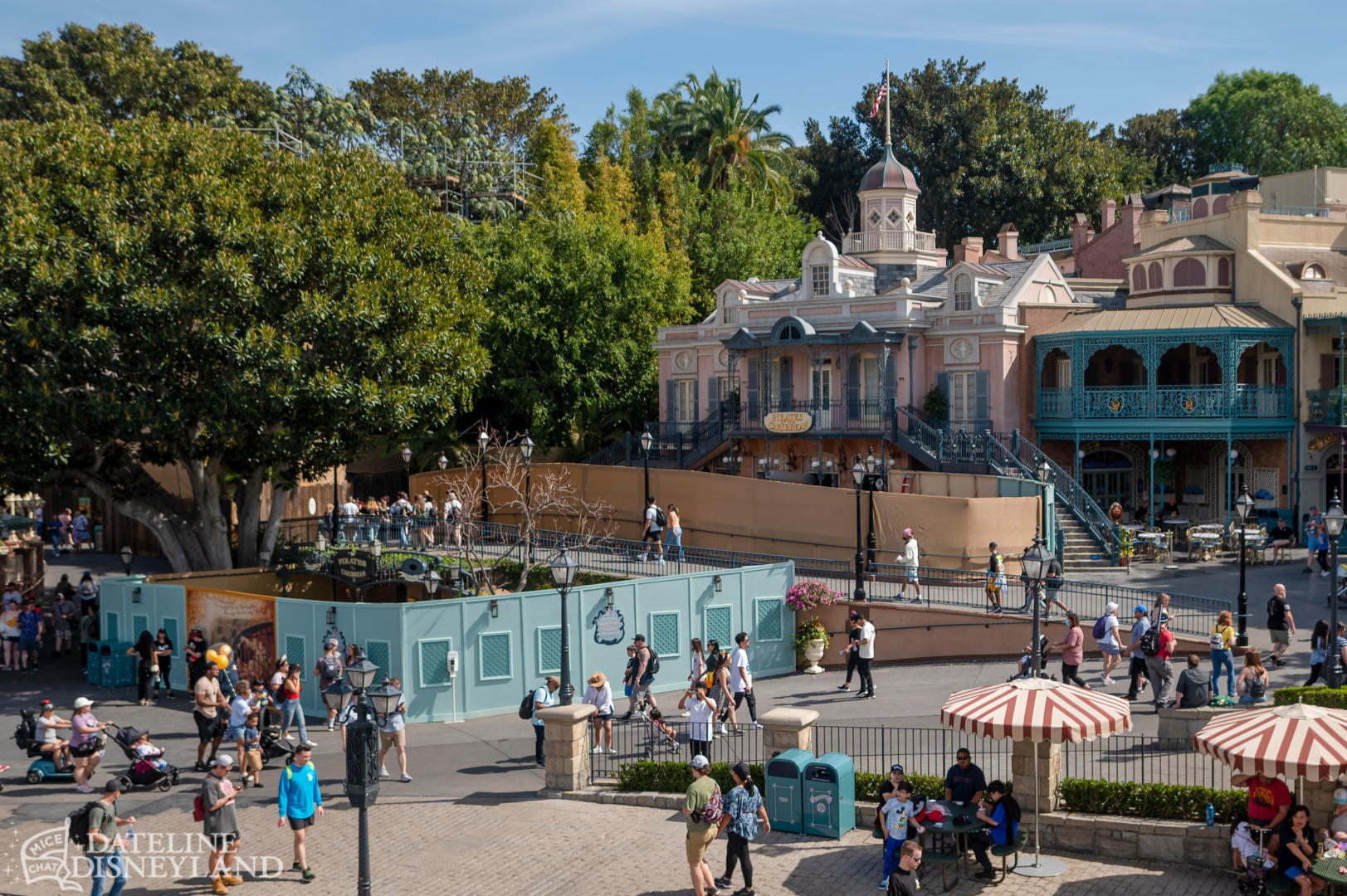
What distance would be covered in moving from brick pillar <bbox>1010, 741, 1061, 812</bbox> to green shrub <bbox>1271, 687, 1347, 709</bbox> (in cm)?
413

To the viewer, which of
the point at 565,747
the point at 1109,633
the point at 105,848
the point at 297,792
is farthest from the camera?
the point at 1109,633

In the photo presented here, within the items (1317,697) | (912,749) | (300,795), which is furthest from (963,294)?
(300,795)

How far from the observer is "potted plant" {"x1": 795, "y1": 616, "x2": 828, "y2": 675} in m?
26.6

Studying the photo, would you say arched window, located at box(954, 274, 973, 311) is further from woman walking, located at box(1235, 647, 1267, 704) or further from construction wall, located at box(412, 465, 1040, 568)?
woman walking, located at box(1235, 647, 1267, 704)

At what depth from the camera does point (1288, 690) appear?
58.7ft

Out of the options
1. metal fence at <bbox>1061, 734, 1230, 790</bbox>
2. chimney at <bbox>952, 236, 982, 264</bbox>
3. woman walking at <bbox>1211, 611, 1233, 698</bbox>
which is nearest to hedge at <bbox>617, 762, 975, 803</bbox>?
metal fence at <bbox>1061, 734, 1230, 790</bbox>

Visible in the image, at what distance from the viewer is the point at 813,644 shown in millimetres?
26594

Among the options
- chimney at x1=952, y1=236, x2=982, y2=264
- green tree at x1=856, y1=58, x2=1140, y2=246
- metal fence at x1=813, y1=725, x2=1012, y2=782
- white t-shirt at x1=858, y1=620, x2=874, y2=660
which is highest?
green tree at x1=856, y1=58, x2=1140, y2=246

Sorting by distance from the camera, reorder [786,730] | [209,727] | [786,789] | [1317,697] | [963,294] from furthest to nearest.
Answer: [963,294], [209,727], [1317,697], [786,730], [786,789]

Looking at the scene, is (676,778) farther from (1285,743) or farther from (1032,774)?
(1285,743)

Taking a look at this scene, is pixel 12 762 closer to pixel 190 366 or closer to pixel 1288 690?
pixel 190 366

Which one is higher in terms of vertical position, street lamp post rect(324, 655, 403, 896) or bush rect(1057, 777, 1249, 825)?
street lamp post rect(324, 655, 403, 896)

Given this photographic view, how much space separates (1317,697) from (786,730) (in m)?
7.55

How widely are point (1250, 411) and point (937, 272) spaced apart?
11.2 meters
